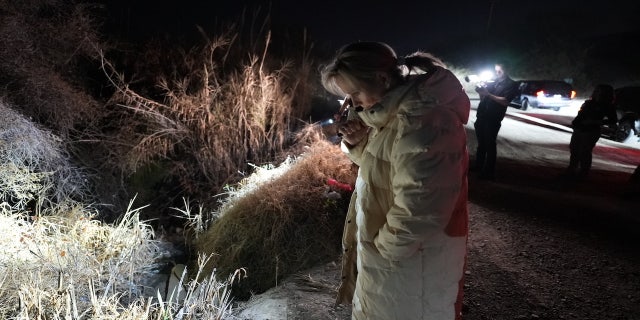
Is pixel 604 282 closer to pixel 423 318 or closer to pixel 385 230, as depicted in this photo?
pixel 423 318

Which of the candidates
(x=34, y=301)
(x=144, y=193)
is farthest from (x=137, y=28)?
(x=34, y=301)

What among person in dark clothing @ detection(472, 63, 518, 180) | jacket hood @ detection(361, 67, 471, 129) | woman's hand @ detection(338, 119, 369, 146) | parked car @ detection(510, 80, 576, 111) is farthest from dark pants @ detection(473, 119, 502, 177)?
parked car @ detection(510, 80, 576, 111)

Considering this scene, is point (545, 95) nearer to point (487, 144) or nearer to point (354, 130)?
point (487, 144)

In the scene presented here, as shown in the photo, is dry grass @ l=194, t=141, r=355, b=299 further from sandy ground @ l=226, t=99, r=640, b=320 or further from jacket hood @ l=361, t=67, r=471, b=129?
jacket hood @ l=361, t=67, r=471, b=129

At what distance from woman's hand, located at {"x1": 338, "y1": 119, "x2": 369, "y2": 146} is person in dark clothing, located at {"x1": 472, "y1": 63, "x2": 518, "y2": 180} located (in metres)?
3.84

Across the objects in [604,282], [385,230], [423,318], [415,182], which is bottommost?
[604,282]

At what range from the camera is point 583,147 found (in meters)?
5.45

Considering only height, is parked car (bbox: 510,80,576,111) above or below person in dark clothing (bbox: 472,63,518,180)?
above

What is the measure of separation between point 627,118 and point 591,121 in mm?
6222

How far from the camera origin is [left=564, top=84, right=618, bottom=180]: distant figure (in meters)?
5.23

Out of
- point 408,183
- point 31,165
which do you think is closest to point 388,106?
point 408,183

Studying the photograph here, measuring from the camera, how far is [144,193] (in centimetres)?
662

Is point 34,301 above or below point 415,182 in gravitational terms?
below

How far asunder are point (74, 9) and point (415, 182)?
19.9ft
